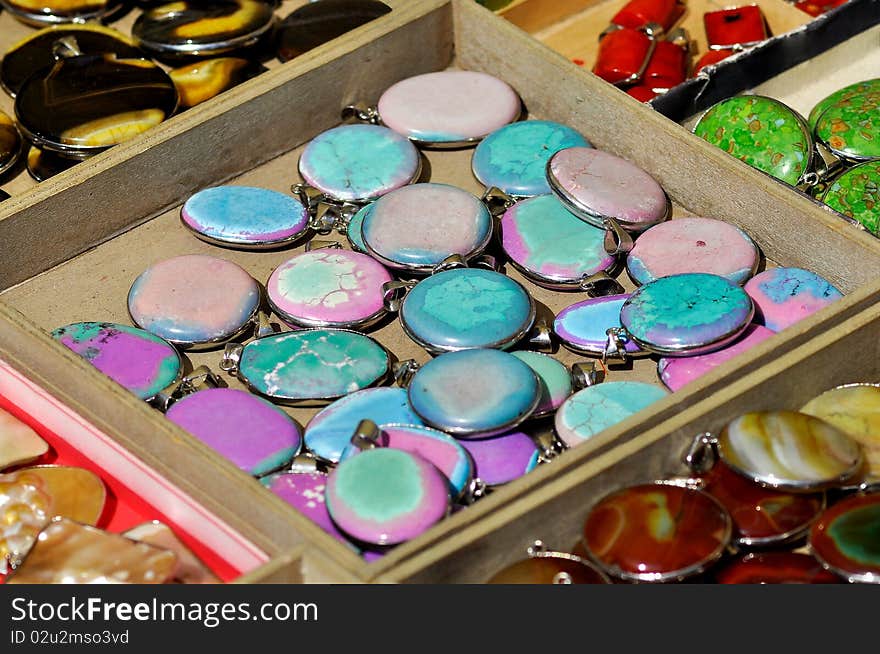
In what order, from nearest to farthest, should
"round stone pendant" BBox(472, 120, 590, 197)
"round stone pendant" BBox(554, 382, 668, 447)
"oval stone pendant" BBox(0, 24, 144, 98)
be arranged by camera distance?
1. "round stone pendant" BBox(554, 382, 668, 447)
2. "round stone pendant" BBox(472, 120, 590, 197)
3. "oval stone pendant" BBox(0, 24, 144, 98)

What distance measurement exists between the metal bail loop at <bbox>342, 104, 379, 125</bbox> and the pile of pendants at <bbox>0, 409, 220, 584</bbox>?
2.33ft

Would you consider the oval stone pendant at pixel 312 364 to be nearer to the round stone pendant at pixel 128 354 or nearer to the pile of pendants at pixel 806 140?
the round stone pendant at pixel 128 354

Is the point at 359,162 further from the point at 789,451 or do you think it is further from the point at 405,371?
the point at 789,451

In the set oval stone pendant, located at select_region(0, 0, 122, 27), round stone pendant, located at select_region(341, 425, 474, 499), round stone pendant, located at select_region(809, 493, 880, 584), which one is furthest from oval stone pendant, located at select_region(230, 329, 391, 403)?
oval stone pendant, located at select_region(0, 0, 122, 27)

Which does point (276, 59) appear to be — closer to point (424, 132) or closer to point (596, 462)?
point (424, 132)

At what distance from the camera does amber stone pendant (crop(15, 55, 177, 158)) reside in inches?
73.8

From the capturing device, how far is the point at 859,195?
69.6 inches

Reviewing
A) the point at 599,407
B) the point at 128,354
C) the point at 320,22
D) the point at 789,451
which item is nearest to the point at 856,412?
the point at 789,451

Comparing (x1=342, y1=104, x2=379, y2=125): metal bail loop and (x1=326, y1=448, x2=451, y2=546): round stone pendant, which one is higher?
(x1=342, y1=104, x2=379, y2=125): metal bail loop

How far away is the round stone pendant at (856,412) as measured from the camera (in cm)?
144

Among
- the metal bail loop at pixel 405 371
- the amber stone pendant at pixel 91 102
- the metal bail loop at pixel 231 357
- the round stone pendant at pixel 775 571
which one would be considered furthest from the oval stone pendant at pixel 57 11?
the round stone pendant at pixel 775 571

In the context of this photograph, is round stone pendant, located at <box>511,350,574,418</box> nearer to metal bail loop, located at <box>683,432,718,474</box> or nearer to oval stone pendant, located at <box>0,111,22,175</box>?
metal bail loop, located at <box>683,432,718,474</box>

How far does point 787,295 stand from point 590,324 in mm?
255

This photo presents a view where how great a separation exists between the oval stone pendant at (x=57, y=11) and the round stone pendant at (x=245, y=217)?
24.2 inches
